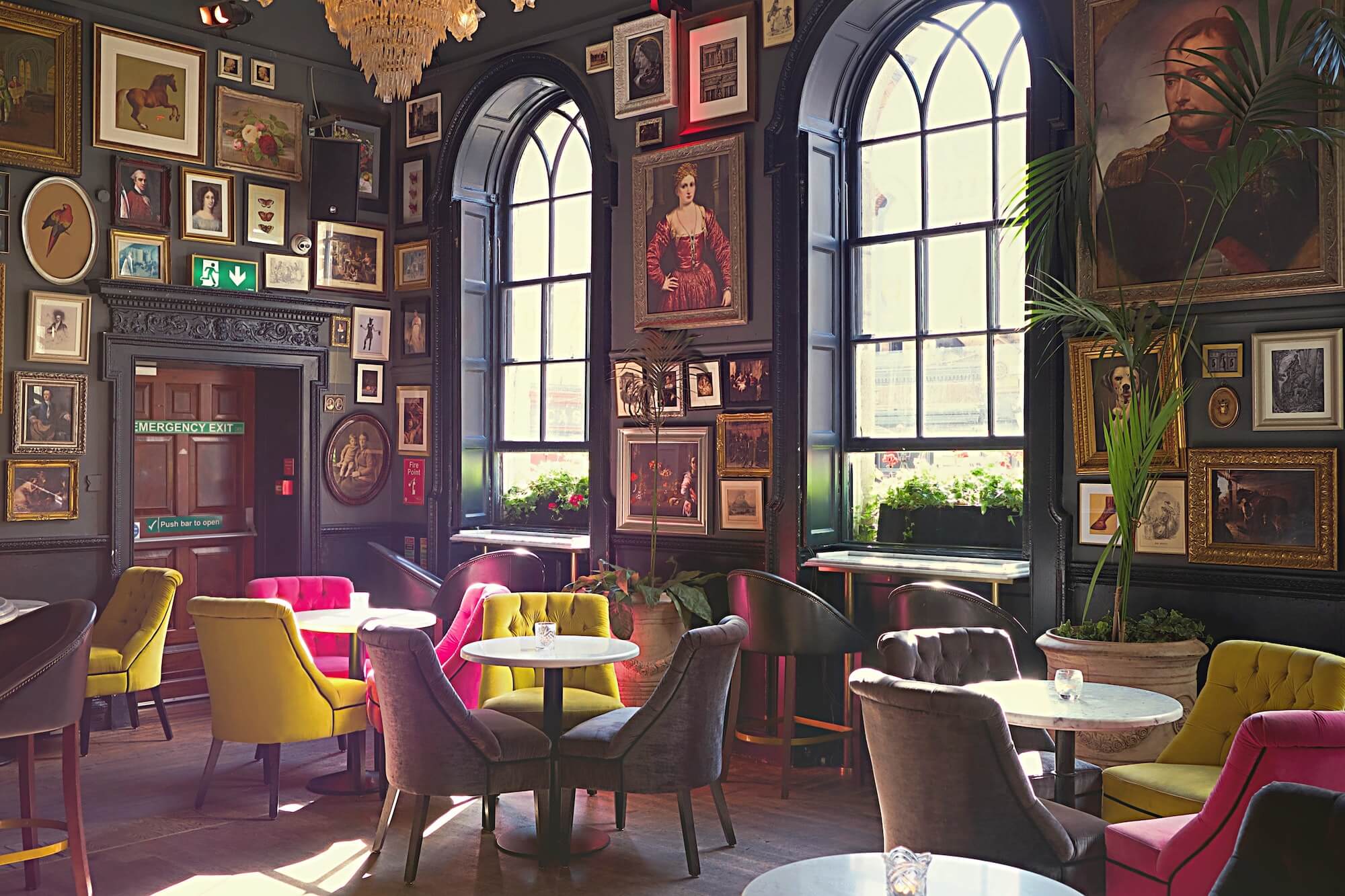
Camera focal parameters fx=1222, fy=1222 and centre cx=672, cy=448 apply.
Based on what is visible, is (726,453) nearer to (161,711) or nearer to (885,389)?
(885,389)

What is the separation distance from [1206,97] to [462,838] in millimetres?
4394

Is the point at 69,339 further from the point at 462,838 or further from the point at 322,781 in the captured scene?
the point at 462,838

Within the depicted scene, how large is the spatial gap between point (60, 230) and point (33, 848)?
4.08 m

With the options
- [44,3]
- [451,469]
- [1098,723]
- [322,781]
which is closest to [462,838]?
[322,781]

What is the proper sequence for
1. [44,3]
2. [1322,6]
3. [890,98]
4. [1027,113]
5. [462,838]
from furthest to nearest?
[44,3], [890,98], [1027,113], [462,838], [1322,6]

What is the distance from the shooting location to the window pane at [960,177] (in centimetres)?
625

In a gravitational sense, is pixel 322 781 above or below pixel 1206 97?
below

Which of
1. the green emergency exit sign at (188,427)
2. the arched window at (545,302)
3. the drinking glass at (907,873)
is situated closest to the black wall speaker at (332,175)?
the arched window at (545,302)

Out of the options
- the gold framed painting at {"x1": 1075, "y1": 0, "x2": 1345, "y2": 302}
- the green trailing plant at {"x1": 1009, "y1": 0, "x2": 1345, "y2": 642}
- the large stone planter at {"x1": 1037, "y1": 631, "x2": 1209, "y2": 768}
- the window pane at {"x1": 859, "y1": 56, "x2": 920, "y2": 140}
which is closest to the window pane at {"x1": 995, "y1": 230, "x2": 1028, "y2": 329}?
the green trailing plant at {"x1": 1009, "y1": 0, "x2": 1345, "y2": 642}

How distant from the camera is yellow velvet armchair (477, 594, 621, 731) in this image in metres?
5.52

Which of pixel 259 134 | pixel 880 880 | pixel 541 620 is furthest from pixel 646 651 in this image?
pixel 259 134

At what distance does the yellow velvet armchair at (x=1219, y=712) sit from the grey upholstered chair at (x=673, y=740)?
1.46 m

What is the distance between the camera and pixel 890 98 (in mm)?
6676

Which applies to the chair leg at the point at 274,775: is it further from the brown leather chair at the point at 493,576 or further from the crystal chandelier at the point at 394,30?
the crystal chandelier at the point at 394,30
